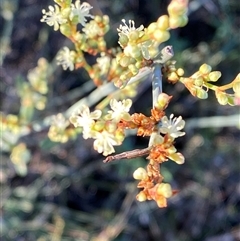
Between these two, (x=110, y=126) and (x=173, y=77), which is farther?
(x=173, y=77)

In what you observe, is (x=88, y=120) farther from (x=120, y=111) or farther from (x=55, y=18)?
(x=55, y=18)

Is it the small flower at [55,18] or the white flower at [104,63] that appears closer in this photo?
the small flower at [55,18]

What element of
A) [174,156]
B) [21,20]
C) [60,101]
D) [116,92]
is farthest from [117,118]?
→ [21,20]

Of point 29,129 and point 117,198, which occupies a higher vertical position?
point 29,129

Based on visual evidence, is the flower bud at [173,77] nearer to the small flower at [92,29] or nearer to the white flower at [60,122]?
the small flower at [92,29]

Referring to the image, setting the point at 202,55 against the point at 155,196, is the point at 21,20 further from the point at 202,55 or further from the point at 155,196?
the point at 155,196

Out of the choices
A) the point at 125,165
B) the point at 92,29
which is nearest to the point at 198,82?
the point at 92,29

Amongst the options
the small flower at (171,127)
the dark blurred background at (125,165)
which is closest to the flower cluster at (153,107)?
the small flower at (171,127)

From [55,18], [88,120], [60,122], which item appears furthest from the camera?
[60,122]
